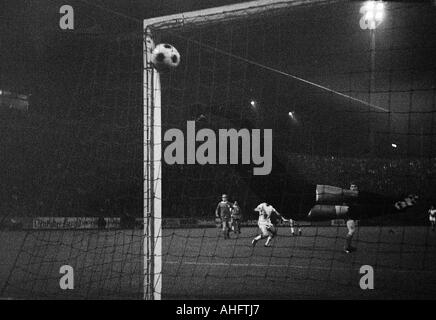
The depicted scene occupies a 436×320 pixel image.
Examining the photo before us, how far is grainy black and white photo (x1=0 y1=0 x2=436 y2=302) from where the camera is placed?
608 centimetres

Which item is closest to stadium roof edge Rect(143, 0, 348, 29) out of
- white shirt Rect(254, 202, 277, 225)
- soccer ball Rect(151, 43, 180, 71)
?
soccer ball Rect(151, 43, 180, 71)

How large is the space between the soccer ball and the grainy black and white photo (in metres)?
0.03

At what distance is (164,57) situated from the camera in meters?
5.27

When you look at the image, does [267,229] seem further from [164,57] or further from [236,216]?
[164,57]

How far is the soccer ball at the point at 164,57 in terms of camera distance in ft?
17.3

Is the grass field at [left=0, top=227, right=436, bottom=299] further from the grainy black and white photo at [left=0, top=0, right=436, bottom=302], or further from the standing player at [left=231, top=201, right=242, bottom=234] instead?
the standing player at [left=231, top=201, right=242, bottom=234]

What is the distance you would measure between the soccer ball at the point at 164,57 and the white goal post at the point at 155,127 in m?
0.22

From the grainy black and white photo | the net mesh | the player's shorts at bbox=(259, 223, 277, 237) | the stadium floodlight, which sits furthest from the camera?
the net mesh

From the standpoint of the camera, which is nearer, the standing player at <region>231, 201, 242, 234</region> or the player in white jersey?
the player in white jersey

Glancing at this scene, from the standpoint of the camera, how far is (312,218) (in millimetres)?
8602

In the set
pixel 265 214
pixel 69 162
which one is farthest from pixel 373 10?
pixel 69 162

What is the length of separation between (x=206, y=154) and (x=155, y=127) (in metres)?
10.8

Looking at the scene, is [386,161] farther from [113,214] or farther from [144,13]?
[144,13]

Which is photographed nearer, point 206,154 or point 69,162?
point 206,154
